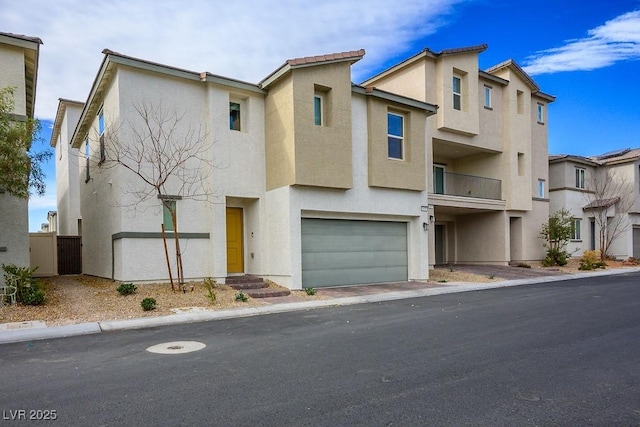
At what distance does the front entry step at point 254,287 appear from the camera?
42.5ft

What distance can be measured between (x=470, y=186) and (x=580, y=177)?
37.3 ft

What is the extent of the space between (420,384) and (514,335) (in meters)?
3.38

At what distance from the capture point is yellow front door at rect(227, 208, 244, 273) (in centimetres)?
1512

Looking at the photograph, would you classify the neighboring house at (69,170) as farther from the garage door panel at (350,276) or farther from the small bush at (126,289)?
the garage door panel at (350,276)

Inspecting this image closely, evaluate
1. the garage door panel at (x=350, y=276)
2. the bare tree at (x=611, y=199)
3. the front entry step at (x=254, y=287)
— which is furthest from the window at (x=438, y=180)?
the bare tree at (x=611, y=199)

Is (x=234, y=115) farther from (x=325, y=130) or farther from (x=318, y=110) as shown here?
(x=325, y=130)

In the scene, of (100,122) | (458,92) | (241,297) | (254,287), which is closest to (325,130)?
(254,287)

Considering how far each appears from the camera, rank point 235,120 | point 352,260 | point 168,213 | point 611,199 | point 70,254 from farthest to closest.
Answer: point 611,199 → point 70,254 → point 352,260 → point 235,120 → point 168,213

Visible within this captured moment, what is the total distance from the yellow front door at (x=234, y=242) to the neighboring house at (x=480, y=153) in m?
8.63

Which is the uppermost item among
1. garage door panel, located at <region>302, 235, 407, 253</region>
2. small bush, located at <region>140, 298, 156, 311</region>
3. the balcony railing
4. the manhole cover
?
the balcony railing

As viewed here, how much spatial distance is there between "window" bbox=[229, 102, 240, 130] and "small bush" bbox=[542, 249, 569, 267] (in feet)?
60.2

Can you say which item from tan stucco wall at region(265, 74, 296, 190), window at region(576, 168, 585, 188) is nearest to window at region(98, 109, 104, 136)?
tan stucco wall at region(265, 74, 296, 190)

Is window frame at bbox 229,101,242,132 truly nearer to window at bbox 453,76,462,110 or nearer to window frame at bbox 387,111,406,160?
window frame at bbox 387,111,406,160

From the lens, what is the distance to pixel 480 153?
23.5 metres
